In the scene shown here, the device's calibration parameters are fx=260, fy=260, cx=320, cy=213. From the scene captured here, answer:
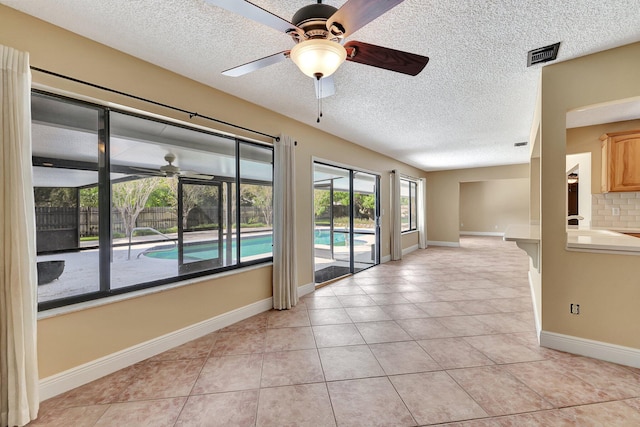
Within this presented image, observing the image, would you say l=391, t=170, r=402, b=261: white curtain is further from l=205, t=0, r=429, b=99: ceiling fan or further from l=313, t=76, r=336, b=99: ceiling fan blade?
l=205, t=0, r=429, b=99: ceiling fan

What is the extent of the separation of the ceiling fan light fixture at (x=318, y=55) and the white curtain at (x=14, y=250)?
68.3 inches

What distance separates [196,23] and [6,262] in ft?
6.36

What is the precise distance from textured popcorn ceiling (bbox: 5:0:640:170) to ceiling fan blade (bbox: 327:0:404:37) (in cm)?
48

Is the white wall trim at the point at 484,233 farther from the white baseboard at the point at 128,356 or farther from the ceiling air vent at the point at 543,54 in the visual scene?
the white baseboard at the point at 128,356


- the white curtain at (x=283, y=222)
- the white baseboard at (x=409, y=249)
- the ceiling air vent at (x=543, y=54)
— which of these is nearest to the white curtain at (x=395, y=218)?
the white baseboard at (x=409, y=249)

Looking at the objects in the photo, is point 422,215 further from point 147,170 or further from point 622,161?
point 147,170

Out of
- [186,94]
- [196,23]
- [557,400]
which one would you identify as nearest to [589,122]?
[557,400]

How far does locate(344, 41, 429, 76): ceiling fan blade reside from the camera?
4.78ft

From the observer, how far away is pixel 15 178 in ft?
5.20

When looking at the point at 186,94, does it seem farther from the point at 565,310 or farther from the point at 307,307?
the point at 565,310

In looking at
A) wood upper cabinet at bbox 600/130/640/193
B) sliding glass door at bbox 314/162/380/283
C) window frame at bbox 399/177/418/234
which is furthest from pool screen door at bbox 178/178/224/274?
window frame at bbox 399/177/418/234

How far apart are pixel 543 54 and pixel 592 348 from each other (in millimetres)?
2545

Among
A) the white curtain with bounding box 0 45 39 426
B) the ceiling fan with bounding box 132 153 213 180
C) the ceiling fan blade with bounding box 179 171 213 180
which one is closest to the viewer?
the white curtain with bounding box 0 45 39 426

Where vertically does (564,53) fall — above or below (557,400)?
above
